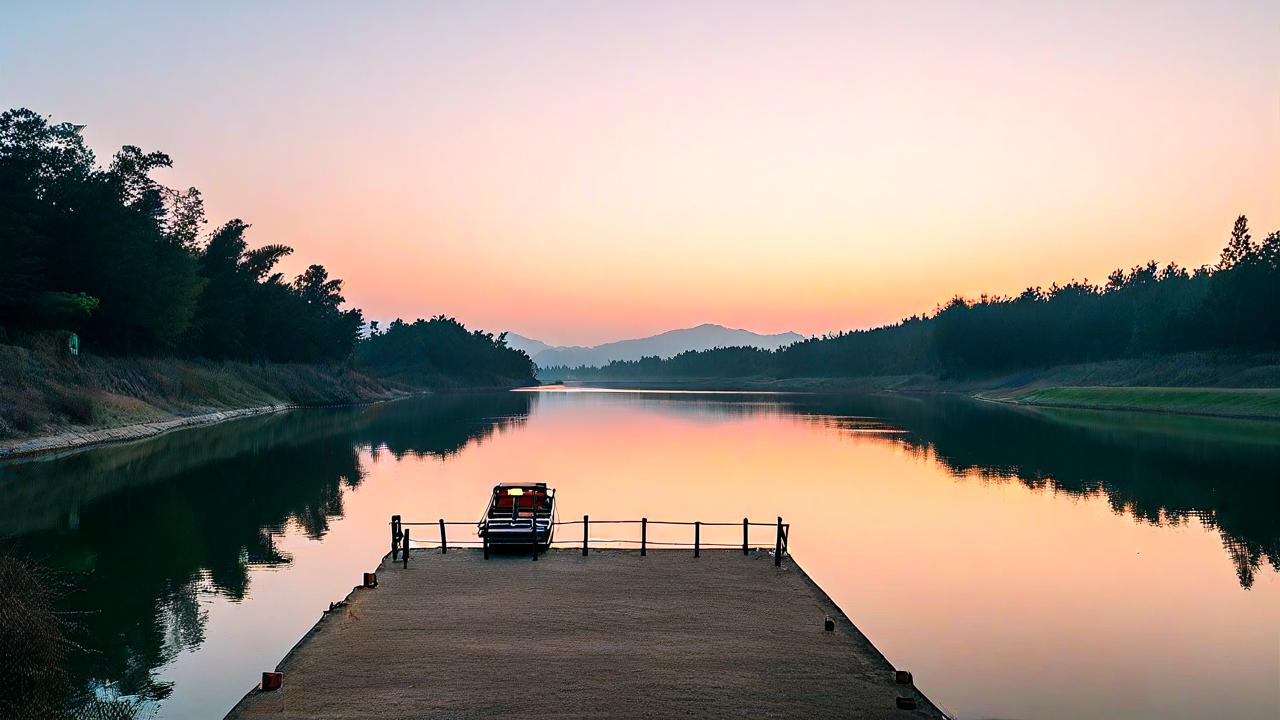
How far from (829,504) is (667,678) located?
30061 millimetres

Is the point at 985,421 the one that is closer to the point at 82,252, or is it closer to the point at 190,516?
the point at 190,516

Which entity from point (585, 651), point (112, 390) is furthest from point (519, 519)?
point (112, 390)

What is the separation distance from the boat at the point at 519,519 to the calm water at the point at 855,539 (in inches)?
185

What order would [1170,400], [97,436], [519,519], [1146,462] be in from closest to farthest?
1. [519,519]
2. [1146,462]
3. [97,436]
4. [1170,400]

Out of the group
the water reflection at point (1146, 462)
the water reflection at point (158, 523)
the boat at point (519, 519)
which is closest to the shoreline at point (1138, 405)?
the water reflection at point (1146, 462)

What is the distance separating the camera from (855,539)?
3659cm

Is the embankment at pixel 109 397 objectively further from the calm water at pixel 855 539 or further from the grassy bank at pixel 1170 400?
the grassy bank at pixel 1170 400

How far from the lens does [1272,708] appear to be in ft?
59.1

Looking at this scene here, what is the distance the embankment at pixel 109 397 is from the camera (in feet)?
200

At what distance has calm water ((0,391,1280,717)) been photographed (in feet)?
66.2

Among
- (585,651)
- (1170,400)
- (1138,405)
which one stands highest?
(1170,400)

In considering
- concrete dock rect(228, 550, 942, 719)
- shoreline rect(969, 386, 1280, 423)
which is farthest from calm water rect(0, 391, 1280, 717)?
shoreline rect(969, 386, 1280, 423)

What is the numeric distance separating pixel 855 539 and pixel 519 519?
14.8 metres

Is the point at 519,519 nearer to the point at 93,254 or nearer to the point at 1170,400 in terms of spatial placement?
the point at 93,254
